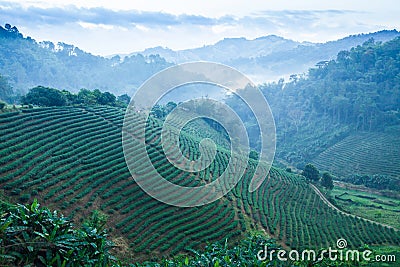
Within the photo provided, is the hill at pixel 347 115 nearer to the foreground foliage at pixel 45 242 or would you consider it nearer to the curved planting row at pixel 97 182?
the curved planting row at pixel 97 182

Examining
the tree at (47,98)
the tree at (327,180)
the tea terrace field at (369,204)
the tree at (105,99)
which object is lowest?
the tea terrace field at (369,204)

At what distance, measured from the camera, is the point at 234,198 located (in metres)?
22.0

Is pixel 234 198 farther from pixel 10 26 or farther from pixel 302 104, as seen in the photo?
pixel 10 26

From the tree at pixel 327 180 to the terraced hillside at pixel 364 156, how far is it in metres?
12.2

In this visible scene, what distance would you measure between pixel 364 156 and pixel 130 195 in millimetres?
40401

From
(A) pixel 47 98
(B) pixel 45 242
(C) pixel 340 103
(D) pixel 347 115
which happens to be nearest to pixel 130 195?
(B) pixel 45 242

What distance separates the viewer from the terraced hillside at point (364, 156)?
45375 mm

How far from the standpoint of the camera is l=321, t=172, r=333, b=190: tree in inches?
1374

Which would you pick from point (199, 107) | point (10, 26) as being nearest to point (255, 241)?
point (199, 107)

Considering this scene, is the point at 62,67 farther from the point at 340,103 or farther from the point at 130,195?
the point at 130,195

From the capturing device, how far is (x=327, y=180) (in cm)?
3522

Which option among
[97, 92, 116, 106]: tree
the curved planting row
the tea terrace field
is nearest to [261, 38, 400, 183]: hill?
the tea terrace field

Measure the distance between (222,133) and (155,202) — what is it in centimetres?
3895

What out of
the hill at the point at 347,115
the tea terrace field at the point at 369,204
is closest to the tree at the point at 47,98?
the tea terrace field at the point at 369,204
